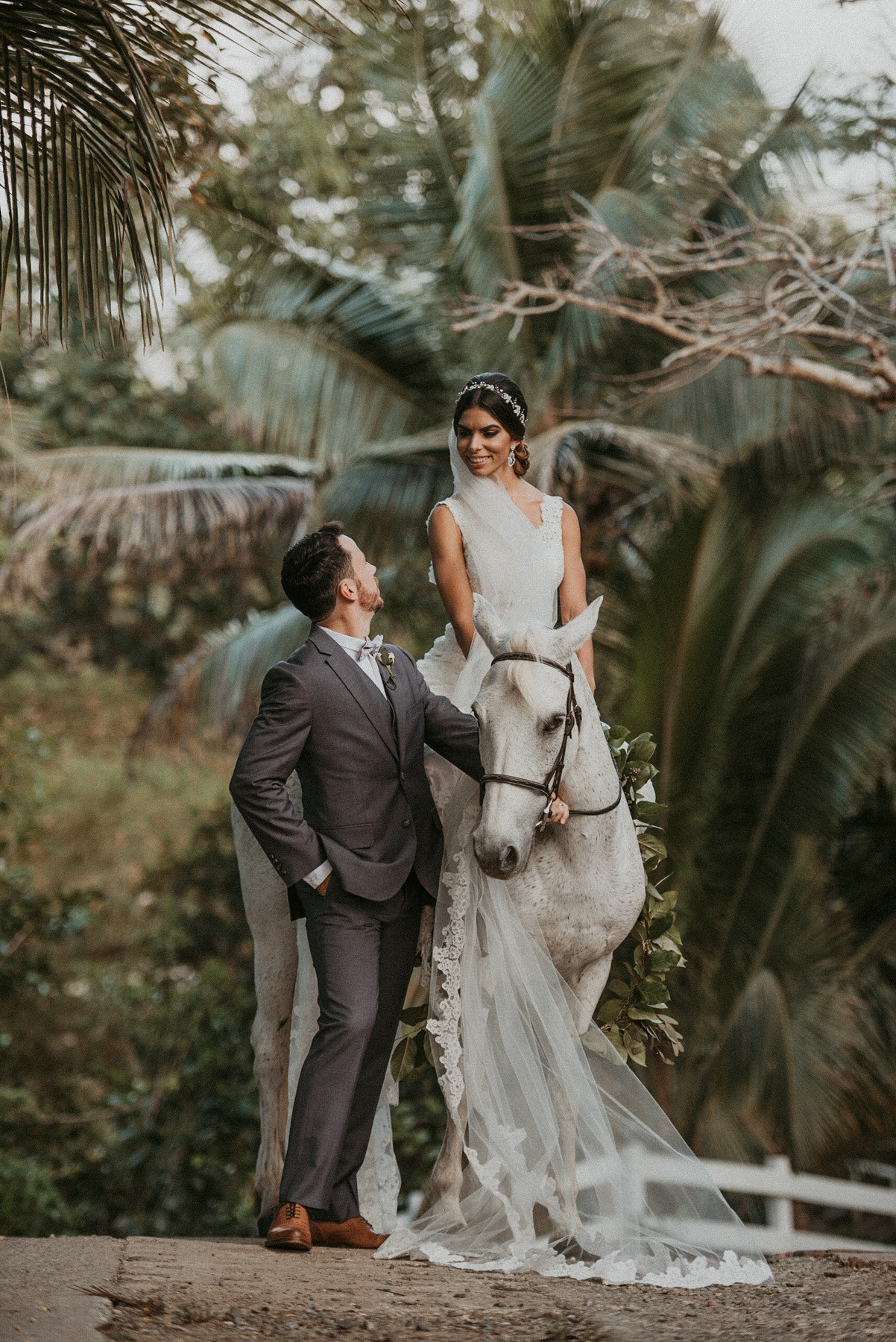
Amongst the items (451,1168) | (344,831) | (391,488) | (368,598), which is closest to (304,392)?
(391,488)

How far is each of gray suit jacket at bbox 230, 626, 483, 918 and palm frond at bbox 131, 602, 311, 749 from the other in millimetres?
5249

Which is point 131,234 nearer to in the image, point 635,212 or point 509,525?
point 509,525

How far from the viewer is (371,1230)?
4.45 metres

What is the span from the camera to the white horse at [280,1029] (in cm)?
480

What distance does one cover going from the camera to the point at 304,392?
1037 centimetres

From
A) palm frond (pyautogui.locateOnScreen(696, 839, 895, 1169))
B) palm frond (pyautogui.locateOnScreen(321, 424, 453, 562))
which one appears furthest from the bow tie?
palm frond (pyautogui.locateOnScreen(696, 839, 895, 1169))

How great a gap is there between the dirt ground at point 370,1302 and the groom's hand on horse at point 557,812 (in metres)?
1.28

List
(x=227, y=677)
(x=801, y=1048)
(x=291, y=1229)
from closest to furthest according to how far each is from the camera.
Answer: (x=291, y=1229)
(x=801, y=1048)
(x=227, y=677)

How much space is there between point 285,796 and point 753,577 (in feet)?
20.0

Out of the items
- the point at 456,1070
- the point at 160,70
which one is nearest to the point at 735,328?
the point at 160,70

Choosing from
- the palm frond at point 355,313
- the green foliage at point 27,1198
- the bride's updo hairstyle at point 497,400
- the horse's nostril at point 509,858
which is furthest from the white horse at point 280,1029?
the palm frond at point 355,313

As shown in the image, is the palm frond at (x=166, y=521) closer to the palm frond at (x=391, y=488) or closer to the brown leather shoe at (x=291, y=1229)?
the palm frond at (x=391, y=488)

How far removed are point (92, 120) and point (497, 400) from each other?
161 cm

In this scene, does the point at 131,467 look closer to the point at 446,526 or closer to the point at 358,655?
the point at 446,526
